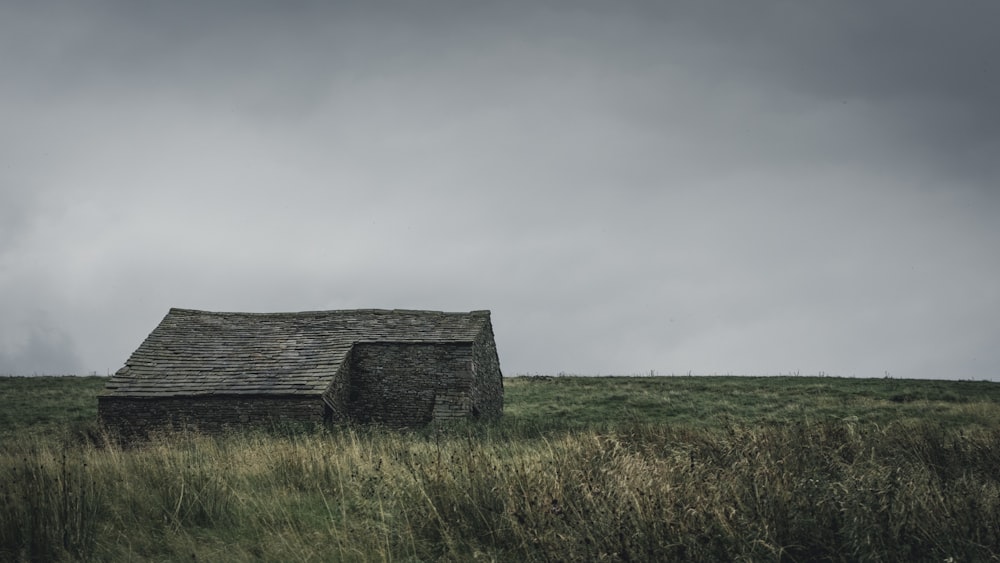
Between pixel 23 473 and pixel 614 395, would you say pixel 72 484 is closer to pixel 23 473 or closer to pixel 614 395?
pixel 23 473

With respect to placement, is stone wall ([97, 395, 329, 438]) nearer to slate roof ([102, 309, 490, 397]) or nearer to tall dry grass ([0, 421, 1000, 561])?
slate roof ([102, 309, 490, 397])

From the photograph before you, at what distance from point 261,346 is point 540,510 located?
73.5ft

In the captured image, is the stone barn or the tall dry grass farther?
the stone barn

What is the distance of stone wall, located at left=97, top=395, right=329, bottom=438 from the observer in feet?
71.3

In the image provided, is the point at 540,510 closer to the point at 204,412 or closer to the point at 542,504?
the point at 542,504

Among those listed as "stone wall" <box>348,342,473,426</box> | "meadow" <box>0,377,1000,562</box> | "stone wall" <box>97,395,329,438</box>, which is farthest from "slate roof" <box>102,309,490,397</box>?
"meadow" <box>0,377,1000,562</box>

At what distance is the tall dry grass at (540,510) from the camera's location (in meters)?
4.90

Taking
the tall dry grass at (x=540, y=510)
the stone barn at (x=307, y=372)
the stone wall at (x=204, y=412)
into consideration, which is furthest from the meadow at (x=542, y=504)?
the stone barn at (x=307, y=372)

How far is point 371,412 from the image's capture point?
2411 cm

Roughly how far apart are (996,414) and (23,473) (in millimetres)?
26422

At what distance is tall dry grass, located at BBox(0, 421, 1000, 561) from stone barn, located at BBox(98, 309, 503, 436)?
14.2m

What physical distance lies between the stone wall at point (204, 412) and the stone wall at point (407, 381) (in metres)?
2.26

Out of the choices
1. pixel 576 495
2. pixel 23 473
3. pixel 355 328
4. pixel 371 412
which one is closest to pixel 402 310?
pixel 355 328

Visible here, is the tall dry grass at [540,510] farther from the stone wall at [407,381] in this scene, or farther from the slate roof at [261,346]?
the stone wall at [407,381]
